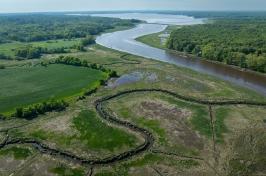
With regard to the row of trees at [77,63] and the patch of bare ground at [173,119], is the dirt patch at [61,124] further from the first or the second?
the row of trees at [77,63]

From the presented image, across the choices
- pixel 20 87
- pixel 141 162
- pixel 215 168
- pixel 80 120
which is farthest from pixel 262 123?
pixel 20 87

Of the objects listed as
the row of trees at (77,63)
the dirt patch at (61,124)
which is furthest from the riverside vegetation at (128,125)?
the row of trees at (77,63)

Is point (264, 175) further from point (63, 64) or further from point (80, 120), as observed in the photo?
point (63, 64)

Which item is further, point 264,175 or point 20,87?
point 20,87

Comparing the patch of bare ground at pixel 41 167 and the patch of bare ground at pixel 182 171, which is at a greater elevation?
the patch of bare ground at pixel 182 171

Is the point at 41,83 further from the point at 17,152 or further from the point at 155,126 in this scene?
the point at 155,126

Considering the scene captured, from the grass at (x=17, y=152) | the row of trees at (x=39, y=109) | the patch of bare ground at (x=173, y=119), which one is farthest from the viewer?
the row of trees at (x=39, y=109)

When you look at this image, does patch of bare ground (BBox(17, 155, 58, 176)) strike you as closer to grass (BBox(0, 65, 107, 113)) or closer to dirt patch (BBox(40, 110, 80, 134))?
dirt patch (BBox(40, 110, 80, 134))
